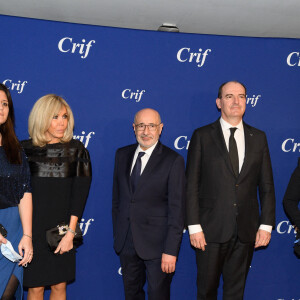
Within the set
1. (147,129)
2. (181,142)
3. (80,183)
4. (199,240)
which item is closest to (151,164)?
(147,129)

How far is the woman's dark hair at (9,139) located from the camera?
7.77 ft

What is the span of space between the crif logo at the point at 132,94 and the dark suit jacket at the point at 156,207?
2.58 ft

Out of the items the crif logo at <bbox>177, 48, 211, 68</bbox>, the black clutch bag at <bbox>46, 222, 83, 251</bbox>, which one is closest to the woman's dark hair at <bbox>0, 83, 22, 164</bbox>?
the black clutch bag at <bbox>46, 222, 83, 251</bbox>

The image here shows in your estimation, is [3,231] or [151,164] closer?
[3,231]

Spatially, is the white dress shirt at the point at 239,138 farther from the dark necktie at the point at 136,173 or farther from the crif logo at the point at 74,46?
the crif logo at the point at 74,46

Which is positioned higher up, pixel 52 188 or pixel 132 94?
pixel 132 94

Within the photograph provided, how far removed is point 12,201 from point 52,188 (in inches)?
10.9

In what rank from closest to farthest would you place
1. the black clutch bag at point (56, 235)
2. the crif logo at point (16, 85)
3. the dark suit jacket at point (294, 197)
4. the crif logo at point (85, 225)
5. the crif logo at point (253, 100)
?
the black clutch bag at point (56, 235), the dark suit jacket at point (294, 197), the crif logo at point (16, 85), the crif logo at point (85, 225), the crif logo at point (253, 100)

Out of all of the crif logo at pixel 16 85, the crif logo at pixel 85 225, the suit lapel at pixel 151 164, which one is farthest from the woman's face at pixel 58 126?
the crif logo at pixel 85 225

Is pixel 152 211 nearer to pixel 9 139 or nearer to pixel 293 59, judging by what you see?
pixel 9 139

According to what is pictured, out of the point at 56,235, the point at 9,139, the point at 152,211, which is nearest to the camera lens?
the point at 9,139

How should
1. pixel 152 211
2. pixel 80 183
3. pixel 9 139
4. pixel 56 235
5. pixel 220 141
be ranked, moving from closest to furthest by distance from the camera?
pixel 9 139 → pixel 56 235 → pixel 80 183 → pixel 152 211 → pixel 220 141

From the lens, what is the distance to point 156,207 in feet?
9.01

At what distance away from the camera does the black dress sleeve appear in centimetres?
259
